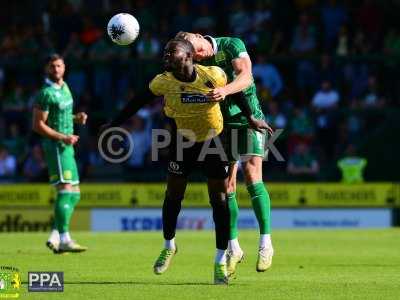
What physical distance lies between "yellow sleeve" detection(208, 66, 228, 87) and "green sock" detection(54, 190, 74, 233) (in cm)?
485

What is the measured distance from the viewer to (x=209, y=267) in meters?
12.3

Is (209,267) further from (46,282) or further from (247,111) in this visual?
(46,282)

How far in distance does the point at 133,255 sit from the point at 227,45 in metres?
3.67

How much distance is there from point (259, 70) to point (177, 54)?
46.0 ft

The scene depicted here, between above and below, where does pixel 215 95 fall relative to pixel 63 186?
above

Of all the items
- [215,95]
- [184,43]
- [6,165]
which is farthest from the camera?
[6,165]

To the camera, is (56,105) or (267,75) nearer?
(56,105)

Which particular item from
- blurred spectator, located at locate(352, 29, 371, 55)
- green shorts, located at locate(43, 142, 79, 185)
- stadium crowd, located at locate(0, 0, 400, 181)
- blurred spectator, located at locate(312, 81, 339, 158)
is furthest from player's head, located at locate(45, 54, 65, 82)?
blurred spectator, located at locate(352, 29, 371, 55)

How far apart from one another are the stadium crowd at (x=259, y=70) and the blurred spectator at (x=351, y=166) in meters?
0.36

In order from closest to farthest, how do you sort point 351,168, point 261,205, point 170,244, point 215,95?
point 215,95 → point 170,244 → point 261,205 → point 351,168

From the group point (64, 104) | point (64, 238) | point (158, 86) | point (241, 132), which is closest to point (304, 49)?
point (64, 104)

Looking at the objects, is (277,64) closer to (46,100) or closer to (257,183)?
(46,100)

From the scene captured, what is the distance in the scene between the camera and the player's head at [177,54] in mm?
9961

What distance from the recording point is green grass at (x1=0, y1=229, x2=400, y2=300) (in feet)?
31.8
